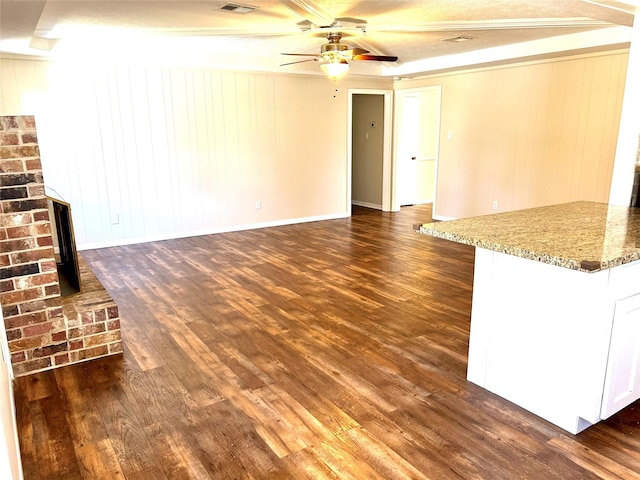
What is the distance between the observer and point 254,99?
650 centimetres

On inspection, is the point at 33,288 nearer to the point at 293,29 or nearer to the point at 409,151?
the point at 293,29

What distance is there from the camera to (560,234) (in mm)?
2316

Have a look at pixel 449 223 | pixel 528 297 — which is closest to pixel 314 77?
pixel 449 223

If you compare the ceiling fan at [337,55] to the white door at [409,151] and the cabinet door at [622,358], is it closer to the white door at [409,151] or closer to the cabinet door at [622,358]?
the cabinet door at [622,358]

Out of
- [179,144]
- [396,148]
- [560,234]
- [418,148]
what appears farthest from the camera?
[418,148]

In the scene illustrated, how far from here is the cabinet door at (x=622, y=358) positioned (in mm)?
2105

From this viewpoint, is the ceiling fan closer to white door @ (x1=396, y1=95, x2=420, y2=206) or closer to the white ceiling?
the white ceiling

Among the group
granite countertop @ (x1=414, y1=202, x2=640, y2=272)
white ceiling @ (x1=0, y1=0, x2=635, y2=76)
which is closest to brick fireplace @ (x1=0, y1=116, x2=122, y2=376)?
white ceiling @ (x1=0, y1=0, x2=635, y2=76)

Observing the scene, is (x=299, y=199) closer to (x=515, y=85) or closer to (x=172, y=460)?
(x=515, y=85)

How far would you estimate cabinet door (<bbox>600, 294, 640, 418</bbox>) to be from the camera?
2.11 m

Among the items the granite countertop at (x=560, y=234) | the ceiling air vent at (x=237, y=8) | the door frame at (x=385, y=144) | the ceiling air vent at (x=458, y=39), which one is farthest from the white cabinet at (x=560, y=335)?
the door frame at (x=385, y=144)

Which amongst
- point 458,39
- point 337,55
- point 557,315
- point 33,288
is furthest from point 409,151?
point 33,288

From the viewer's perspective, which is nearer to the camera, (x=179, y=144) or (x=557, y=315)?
(x=557, y=315)

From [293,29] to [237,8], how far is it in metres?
0.88
